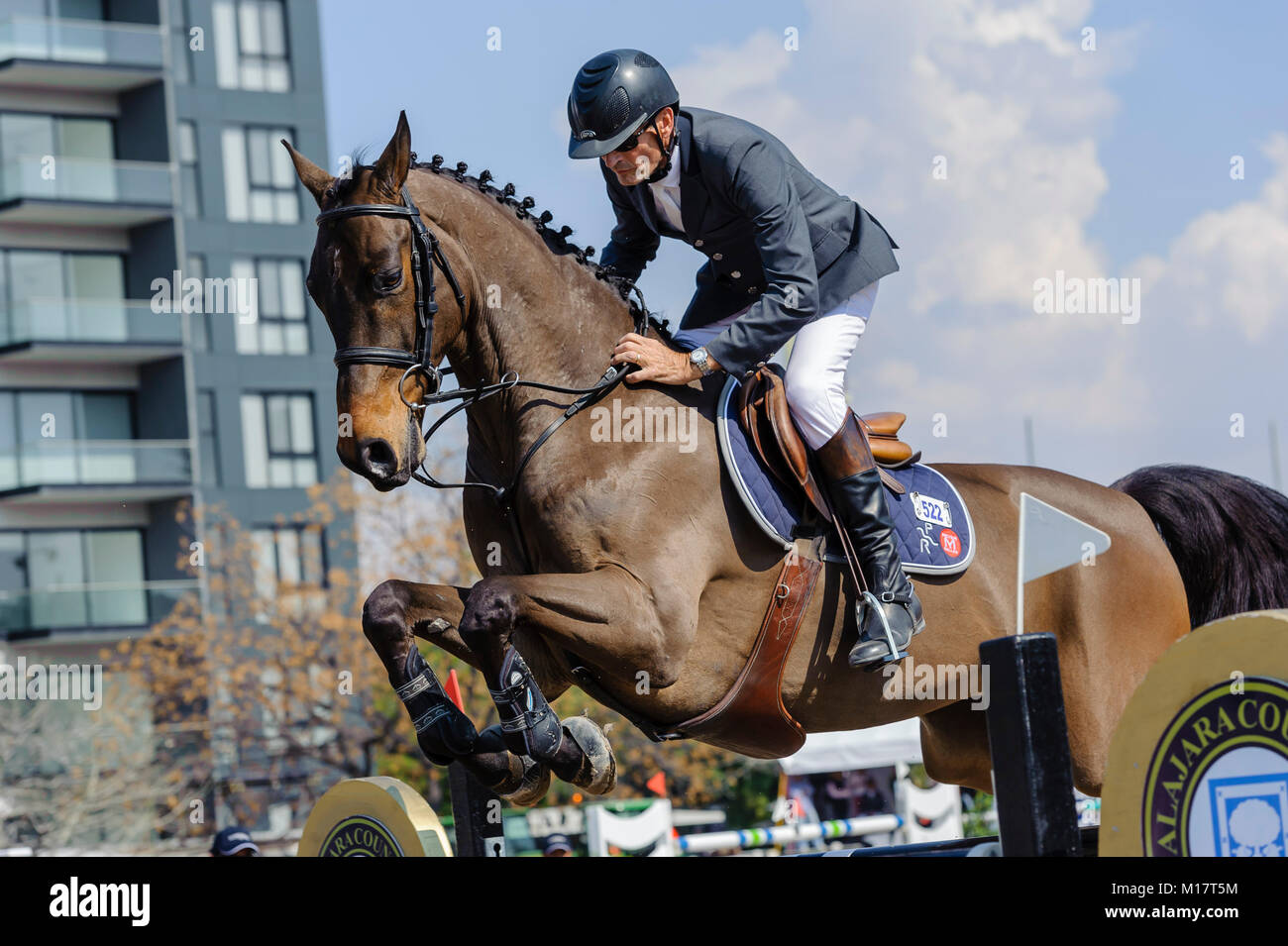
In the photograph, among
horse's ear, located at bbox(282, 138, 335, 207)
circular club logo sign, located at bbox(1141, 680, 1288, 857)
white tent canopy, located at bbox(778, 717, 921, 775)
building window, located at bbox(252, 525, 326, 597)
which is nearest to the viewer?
circular club logo sign, located at bbox(1141, 680, 1288, 857)

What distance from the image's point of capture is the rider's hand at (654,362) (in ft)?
15.2

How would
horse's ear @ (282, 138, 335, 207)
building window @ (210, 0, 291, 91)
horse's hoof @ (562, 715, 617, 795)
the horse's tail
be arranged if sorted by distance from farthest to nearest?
building window @ (210, 0, 291, 91)
the horse's tail
horse's ear @ (282, 138, 335, 207)
horse's hoof @ (562, 715, 617, 795)

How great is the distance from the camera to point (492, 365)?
4.65 metres

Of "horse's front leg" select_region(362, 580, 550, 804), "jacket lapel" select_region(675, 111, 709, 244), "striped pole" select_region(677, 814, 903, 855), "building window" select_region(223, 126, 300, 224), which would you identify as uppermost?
"building window" select_region(223, 126, 300, 224)

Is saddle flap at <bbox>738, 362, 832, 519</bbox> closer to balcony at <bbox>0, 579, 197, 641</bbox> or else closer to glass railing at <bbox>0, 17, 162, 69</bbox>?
balcony at <bbox>0, 579, 197, 641</bbox>

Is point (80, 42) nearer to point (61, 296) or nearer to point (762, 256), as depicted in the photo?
point (61, 296)

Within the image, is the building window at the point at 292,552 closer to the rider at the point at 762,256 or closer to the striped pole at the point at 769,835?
the striped pole at the point at 769,835

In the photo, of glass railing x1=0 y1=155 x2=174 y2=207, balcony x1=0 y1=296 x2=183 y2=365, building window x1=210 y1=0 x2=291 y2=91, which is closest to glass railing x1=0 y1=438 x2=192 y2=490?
balcony x1=0 y1=296 x2=183 y2=365

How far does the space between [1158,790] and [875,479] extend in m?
1.79

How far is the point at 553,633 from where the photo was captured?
4176 mm

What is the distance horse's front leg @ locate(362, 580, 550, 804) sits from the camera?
4.29 metres

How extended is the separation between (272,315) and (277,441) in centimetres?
303

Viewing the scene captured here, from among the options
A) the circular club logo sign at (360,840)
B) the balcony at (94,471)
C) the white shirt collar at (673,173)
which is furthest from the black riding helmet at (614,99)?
the balcony at (94,471)

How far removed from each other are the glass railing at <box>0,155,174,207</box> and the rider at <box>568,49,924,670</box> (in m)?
30.4
